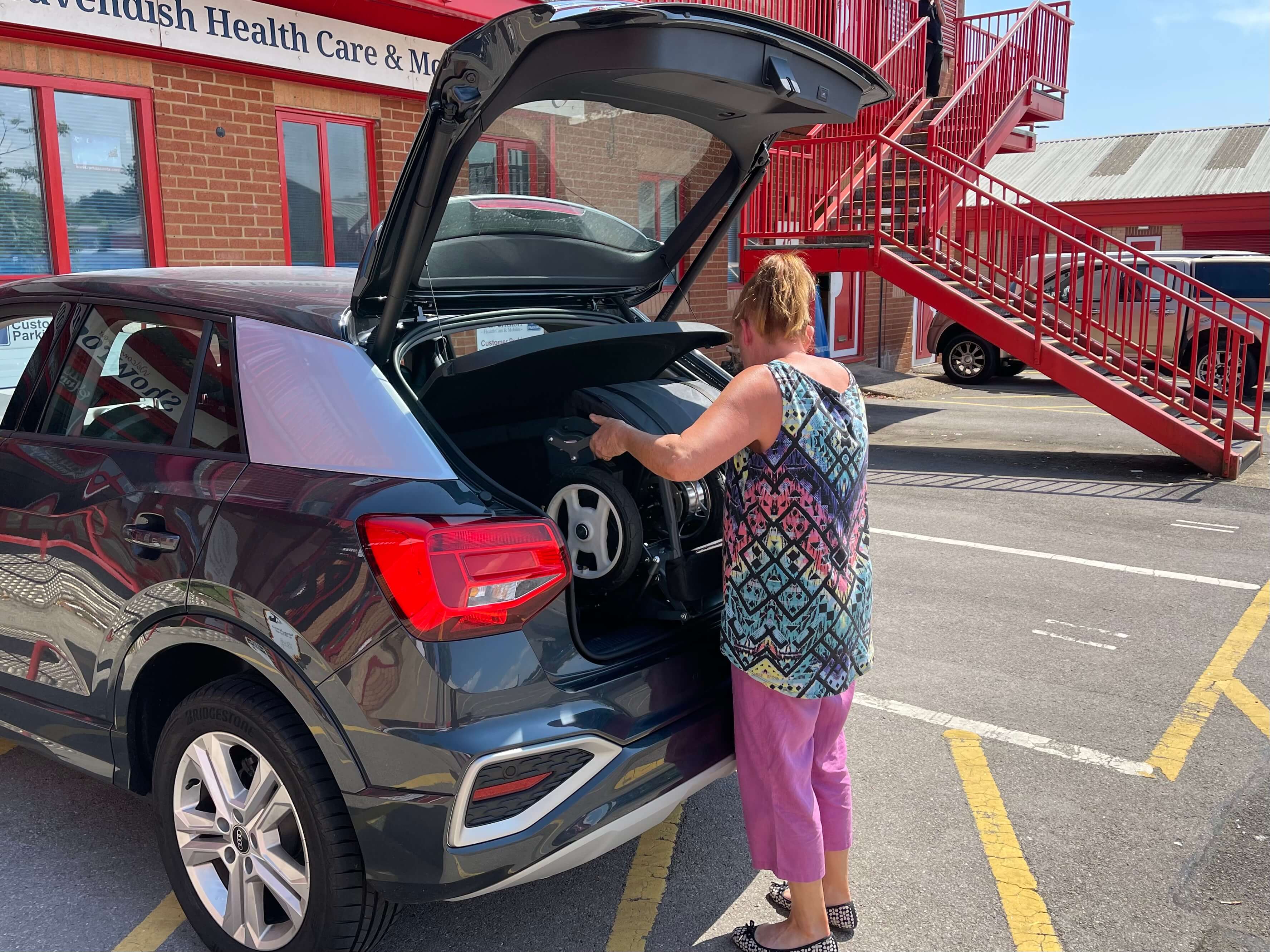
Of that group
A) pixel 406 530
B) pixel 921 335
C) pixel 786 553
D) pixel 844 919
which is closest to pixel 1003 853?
pixel 844 919

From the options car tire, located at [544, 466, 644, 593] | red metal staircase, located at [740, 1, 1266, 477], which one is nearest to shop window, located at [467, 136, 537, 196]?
car tire, located at [544, 466, 644, 593]

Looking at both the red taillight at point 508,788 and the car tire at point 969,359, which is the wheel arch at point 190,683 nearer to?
the red taillight at point 508,788

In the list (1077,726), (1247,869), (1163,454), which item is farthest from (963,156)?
(1247,869)

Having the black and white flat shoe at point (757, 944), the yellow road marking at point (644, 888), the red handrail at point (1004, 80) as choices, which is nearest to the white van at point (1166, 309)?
the red handrail at point (1004, 80)

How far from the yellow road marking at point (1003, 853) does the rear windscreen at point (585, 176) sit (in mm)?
2163

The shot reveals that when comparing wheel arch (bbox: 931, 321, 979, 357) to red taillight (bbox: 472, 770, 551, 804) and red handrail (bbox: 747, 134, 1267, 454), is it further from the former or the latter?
red taillight (bbox: 472, 770, 551, 804)

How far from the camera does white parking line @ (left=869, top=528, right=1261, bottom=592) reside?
6250 mm

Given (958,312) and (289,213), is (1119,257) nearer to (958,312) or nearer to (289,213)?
(958,312)

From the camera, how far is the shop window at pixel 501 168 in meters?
2.98

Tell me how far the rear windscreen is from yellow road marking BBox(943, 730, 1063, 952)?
2.16 meters

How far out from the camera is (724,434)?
2570 millimetres

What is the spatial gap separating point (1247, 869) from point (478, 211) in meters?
2.95

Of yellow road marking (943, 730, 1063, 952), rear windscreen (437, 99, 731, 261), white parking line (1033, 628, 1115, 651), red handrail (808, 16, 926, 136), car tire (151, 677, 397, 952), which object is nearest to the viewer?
car tire (151, 677, 397, 952)

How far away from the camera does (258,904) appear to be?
8.62 feet
